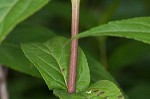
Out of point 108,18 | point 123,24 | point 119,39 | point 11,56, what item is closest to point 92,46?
point 108,18

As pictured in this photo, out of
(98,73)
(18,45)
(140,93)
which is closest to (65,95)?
(98,73)

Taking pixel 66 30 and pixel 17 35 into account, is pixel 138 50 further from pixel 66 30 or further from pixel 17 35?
pixel 66 30

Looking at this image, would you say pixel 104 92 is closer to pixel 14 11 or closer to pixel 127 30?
pixel 127 30

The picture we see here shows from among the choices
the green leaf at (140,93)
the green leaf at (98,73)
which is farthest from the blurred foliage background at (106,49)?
the green leaf at (98,73)

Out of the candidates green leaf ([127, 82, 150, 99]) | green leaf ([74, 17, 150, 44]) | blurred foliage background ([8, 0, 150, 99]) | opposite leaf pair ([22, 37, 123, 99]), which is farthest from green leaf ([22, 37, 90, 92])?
green leaf ([127, 82, 150, 99])

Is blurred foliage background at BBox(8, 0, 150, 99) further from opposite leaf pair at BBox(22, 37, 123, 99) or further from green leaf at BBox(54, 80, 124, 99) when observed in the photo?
green leaf at BBox(54, 80, 124, 99)

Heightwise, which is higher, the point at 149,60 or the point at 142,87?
the point at 149,60

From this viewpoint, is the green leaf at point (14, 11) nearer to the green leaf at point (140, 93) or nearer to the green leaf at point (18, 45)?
the green leaf at point (18, 45)

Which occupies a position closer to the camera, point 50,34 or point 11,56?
point 11,56
